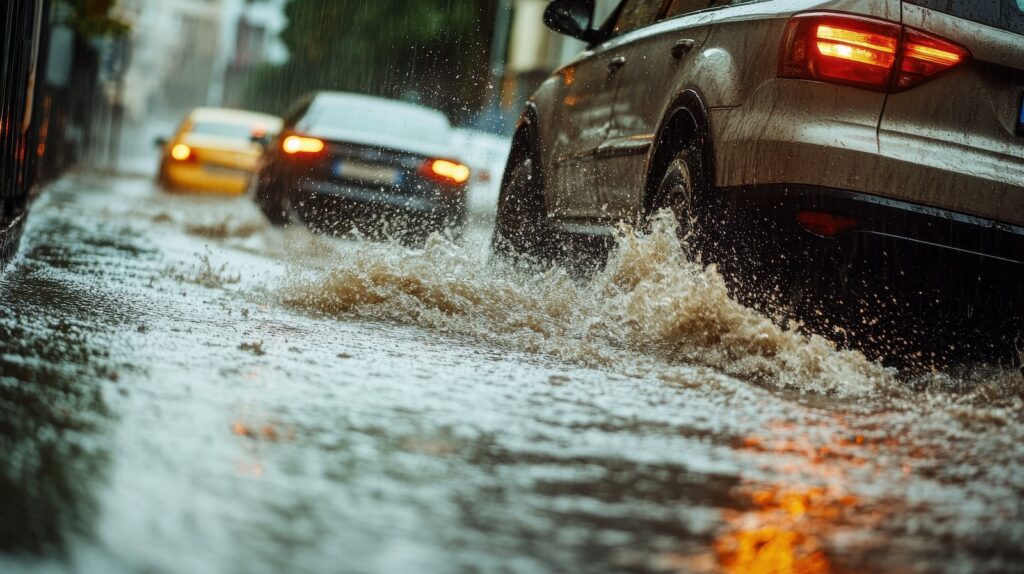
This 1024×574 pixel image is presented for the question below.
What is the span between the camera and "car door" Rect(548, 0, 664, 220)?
7.06 metres

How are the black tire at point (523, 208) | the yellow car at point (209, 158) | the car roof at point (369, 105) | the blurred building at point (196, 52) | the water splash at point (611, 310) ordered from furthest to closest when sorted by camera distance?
1. the blurred building at point (196, 52)
2. the yellow car at point (209, 158)
3. the car roof at point (369, 105)
4. the black tire at point (523, 208)
5. the water splash at point (611, 310)

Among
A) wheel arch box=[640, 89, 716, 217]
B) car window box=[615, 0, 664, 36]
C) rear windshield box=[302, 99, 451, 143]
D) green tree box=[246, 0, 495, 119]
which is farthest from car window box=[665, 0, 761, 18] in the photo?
green tree box=[246, 0, 495, 119]

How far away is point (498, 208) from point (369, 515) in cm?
587

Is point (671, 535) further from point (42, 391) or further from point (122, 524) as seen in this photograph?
point (42, 391)

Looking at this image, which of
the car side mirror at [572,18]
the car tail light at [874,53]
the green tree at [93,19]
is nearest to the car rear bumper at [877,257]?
the car tail light at [874,53]

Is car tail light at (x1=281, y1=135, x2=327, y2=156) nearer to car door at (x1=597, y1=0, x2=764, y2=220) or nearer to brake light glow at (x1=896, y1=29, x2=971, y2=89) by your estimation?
car door at (x1=597, y1=0, x2=764, y2=220)

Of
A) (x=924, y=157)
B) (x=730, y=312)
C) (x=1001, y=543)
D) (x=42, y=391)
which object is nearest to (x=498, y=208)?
(x=730, y=312)

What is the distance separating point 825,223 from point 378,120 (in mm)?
8761

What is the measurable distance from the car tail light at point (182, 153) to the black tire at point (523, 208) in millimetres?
10709

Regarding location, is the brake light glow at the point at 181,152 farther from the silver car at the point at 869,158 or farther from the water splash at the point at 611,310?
the silver car at the point at 869,158

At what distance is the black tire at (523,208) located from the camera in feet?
27.0

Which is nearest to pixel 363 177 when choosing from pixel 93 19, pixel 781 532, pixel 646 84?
pixel 646 84

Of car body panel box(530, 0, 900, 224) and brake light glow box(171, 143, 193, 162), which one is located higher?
car body panel box(530, 0, 900, 224)

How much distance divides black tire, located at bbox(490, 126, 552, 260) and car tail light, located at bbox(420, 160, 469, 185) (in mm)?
3814
